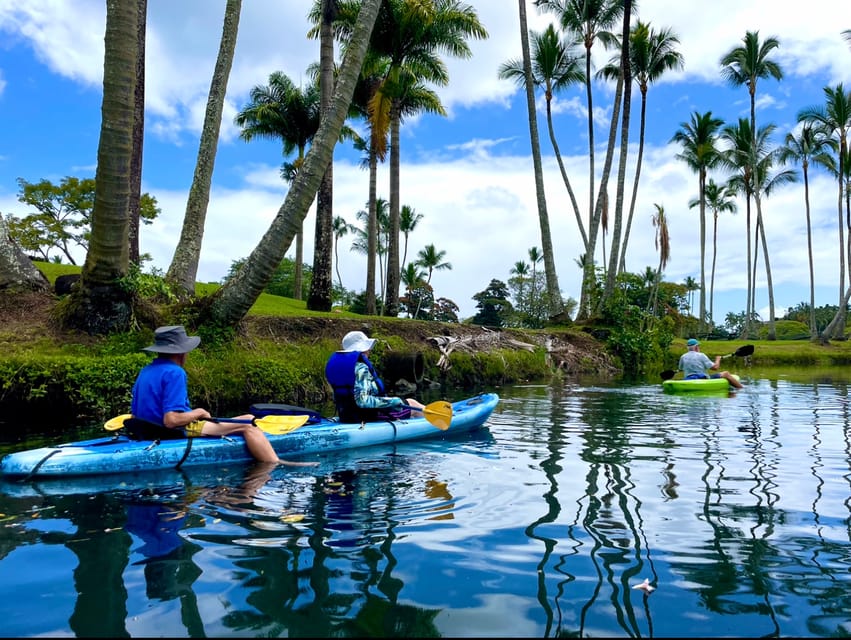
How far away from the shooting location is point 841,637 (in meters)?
2.77

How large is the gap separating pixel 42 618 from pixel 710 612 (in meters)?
3.21

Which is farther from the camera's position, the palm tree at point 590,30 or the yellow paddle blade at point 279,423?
the palm tree at point 590,30

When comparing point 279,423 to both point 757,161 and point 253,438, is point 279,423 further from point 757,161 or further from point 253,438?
point 757,161

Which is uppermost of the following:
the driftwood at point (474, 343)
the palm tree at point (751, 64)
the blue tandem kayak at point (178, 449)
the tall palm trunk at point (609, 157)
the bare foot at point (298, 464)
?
the palm tree at point (751, 64)

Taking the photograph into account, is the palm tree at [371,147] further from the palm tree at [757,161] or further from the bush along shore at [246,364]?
the palm tree at [757,161]

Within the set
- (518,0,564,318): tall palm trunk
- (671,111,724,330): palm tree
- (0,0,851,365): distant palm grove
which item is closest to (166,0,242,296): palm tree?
(0,0,851,365): distant palm grove

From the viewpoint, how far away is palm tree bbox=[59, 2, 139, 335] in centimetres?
991

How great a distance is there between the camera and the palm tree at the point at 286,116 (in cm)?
3234

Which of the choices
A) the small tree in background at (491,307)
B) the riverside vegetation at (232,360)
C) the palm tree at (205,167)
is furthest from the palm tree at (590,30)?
the small tree in background at (491,307)

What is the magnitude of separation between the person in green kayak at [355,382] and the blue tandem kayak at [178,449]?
0.21m

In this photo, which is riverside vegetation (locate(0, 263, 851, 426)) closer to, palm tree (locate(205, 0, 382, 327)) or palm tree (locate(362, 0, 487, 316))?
palm tree (locate(205, 0, 382, 327))

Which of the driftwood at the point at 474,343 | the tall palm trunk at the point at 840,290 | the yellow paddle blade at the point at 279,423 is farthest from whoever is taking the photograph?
the tall palm trunk at the point at 840,290

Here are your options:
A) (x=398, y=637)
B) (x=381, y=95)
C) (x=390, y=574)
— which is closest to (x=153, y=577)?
(x=390, y=574)

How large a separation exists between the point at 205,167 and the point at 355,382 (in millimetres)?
8347
